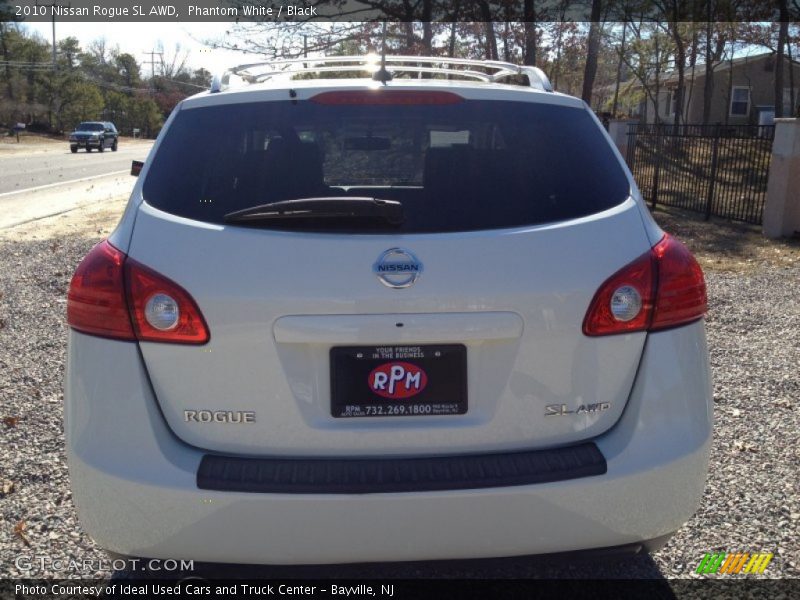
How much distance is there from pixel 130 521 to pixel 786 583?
2.41 meters

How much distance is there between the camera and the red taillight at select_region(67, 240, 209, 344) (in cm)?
235

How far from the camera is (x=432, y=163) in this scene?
272 cm

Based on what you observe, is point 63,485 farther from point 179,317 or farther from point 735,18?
point 735,18

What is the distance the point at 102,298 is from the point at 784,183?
11695 millimetres

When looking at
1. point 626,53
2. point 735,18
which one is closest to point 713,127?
point 735,18

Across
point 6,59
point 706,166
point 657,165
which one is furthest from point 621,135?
point 6,59

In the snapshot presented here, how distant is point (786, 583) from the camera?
10.1ft

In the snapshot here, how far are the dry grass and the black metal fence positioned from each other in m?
0.38

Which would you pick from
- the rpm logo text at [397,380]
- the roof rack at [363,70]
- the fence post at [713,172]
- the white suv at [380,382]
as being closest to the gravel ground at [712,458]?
the white suv at [380,382]

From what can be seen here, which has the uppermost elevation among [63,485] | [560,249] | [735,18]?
[735,18]

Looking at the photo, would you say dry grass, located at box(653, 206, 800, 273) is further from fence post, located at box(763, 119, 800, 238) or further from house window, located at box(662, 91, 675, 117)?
house window, located at box(662, 91, 675, 117)

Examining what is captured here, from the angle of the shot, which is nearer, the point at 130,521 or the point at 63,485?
the point at 130,521

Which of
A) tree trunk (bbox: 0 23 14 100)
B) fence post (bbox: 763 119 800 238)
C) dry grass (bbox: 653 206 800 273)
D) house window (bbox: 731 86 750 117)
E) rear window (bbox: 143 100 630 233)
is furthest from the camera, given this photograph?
tree trunk (bbox: 0 23 14 100)

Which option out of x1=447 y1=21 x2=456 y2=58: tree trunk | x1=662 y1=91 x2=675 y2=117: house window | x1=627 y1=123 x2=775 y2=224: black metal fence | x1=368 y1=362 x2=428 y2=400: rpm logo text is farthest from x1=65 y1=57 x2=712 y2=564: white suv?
x1=662 y1=91 x2=675 y2=117: house window
